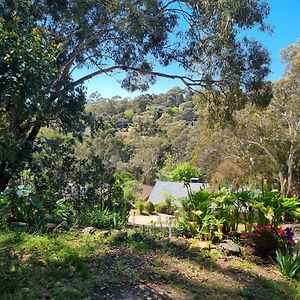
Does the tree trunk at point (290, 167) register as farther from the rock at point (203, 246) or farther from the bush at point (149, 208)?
the rock at point (203, 246)

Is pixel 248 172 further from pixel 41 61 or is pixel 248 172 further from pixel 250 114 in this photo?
pixel 41 61

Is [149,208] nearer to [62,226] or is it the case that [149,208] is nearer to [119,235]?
[62,226]

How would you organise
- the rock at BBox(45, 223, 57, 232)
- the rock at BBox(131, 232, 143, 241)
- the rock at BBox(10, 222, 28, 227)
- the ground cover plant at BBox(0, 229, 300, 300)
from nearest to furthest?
1. the ground cover plant at BBox(0, 229, 300, 300)
2. the rock at BBox(131, 232, 143, 241)
3. the rock at BBox(45, 223, 57, 232)
4. the rock at BBox(10, 222, 28, 227)

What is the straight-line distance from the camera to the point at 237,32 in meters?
7.34

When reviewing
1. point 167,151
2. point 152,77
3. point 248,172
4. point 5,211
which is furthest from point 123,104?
point 5,211

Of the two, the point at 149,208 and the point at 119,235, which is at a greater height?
the point at 119,235

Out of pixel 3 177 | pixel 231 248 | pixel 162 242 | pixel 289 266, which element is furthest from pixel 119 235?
pixel 3 177

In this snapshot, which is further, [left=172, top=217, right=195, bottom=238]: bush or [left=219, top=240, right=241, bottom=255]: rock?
[left=172, top=217, right=195, bottom=238]: bush

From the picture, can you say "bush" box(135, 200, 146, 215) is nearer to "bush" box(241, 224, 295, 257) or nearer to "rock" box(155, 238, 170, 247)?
"rock" box(155, 238, 170, 247)

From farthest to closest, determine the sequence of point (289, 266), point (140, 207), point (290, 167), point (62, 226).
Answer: point (140, 207)
point (290, 167)
point (62, 226)
point (289, 266)

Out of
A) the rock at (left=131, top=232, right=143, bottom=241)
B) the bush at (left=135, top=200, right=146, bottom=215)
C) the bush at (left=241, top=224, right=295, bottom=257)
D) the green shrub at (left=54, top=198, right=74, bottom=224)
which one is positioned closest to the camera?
the bush at (left=241, top=224, right=295, bottom=257)

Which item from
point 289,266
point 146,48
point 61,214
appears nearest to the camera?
point 289,266

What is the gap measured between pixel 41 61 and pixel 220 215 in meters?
3.10

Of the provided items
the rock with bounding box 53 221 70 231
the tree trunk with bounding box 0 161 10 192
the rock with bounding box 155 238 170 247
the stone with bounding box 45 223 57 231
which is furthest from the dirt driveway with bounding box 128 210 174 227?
the tree trunk with bounding box 0 161 10 192
